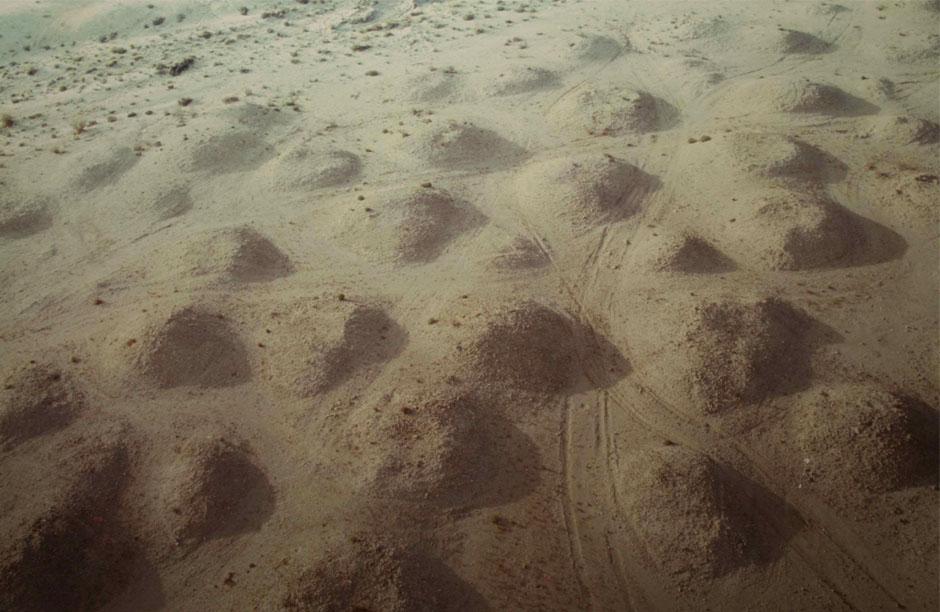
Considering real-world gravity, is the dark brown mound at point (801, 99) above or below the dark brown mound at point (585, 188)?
above

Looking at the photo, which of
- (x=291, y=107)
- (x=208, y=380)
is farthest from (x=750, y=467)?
→ (x=291, y=107)

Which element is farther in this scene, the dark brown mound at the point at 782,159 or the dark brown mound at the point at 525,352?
the dark brown mound at the point at 782,159

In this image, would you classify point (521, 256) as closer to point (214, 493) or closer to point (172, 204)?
point (214, 493)

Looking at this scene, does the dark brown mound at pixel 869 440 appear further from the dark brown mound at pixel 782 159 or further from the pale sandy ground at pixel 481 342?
the dark brown mound at pixel 782 159

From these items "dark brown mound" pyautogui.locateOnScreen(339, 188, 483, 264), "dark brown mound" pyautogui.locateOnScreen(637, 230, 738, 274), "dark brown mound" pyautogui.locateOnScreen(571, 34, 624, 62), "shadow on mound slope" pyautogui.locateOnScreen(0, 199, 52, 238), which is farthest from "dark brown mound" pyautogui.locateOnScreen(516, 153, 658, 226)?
"shadow on mound slope" pyautogui.locateOnScreen(0, 199, 52, 238)

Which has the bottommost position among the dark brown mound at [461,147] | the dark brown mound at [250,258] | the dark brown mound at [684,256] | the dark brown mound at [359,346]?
the dark brown mound at [359,346]

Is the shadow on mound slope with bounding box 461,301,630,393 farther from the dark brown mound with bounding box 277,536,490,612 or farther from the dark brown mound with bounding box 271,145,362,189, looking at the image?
the dark brown mound with bounding box 271,145,362,189

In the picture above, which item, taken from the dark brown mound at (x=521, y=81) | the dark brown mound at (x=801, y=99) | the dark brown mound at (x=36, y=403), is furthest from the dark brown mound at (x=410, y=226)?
the dark brown mound at (x=801, y=99)
